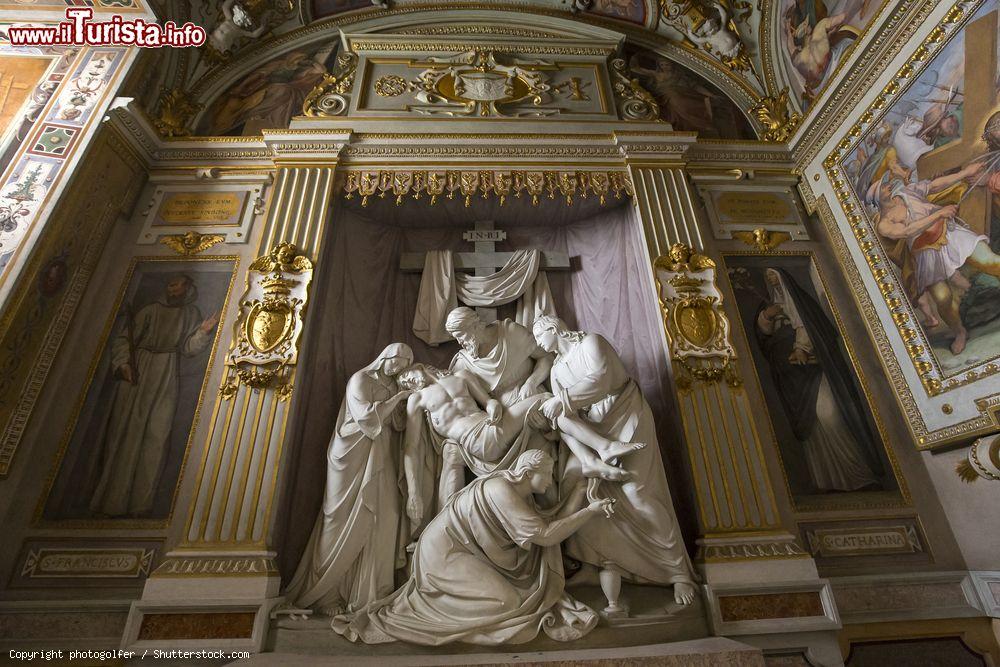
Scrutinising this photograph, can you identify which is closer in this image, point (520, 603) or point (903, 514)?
point (520, 603)

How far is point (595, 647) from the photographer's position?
10.4 ft

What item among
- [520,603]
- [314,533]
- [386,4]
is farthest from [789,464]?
[386,4]

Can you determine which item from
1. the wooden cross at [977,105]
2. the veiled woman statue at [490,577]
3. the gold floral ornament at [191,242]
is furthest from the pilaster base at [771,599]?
the gold floral ornament at [191,242]

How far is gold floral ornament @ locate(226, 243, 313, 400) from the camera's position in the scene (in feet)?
13.4

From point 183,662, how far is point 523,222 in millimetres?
4775

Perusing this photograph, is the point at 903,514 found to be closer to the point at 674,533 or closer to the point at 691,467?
the point at 691,467

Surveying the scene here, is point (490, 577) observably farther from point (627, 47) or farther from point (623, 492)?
point (627, 47)

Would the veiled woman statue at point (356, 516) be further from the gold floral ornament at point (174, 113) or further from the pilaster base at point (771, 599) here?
the gold floral ornament at point (174, 113)

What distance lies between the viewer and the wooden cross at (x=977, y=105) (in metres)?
3.62

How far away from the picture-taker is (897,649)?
3.61 meters

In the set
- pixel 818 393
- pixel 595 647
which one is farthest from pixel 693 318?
pixel 595 647

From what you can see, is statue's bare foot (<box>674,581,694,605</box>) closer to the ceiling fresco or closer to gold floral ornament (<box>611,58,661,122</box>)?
gold floral ornament (<box>611,58,661,122</box>)

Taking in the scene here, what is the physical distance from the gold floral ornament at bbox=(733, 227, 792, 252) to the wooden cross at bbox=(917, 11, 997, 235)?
1.50m

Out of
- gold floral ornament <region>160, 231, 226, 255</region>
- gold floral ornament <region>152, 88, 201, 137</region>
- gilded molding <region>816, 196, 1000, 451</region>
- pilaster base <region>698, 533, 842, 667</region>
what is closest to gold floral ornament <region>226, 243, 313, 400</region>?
gold floral ornament <region>160, 231, 226, 255</region>
